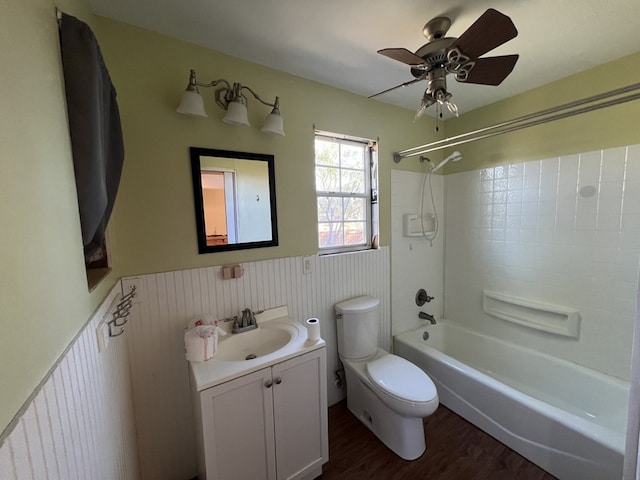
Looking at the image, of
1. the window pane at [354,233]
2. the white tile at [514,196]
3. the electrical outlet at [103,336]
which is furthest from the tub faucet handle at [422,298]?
the electrical outlet at [103,336]

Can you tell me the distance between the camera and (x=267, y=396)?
1239 millimetres

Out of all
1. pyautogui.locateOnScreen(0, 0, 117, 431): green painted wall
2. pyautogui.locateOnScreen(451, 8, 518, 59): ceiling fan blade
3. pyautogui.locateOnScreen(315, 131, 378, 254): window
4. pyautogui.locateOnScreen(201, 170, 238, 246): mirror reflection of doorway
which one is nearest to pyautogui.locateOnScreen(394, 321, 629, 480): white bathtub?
pyautogui.locateOnScreen(315, 131, 378, 254): window

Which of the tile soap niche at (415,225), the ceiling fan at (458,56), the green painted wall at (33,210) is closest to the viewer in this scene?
the green painted wall at (33,210)

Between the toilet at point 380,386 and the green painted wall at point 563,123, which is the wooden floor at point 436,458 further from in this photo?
the green painted wall at point 563,123

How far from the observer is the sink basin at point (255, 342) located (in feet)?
4.65

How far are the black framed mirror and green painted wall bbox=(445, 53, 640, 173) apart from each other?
1.92 meters

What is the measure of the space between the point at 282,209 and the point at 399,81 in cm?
123

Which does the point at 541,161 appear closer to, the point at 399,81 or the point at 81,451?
the point at 399,81

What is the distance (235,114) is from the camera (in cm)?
137

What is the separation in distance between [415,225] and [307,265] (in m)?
1.19

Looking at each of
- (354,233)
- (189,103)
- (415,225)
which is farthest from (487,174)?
(189,103)

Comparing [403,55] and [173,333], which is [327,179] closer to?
[403,55]

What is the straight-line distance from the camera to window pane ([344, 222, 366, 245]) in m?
2.10

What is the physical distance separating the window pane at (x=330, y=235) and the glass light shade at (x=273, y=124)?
0.74 metres
